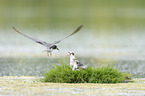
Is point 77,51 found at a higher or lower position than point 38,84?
higher

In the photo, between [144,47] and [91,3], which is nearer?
[144,47]

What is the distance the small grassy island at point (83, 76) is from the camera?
12.8m

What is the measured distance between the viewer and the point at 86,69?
512 inches

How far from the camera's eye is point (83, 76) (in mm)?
12883

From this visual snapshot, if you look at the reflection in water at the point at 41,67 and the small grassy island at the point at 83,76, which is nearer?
the small grassy island at the point at 83,76

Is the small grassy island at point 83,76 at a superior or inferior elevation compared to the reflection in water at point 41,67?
inferior

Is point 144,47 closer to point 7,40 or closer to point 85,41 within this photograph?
point 85,41

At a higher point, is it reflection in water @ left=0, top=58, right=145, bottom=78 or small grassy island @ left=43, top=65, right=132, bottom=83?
reflection in water @ left=0, top=58, right=145, bottom=78

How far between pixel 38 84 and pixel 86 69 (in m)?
1.49

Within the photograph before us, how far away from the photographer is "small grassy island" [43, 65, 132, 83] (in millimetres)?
12789

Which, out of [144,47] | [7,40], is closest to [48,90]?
[144,47]

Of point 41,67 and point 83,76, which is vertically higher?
point 41,67

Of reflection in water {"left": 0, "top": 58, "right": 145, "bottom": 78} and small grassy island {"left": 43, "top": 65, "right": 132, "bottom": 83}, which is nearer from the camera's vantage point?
small grassy island {"left": 43, "top": 65, "right": 132, "bottom": 83}

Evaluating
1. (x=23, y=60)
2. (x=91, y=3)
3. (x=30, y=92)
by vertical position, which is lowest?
(x=30, y=92)
